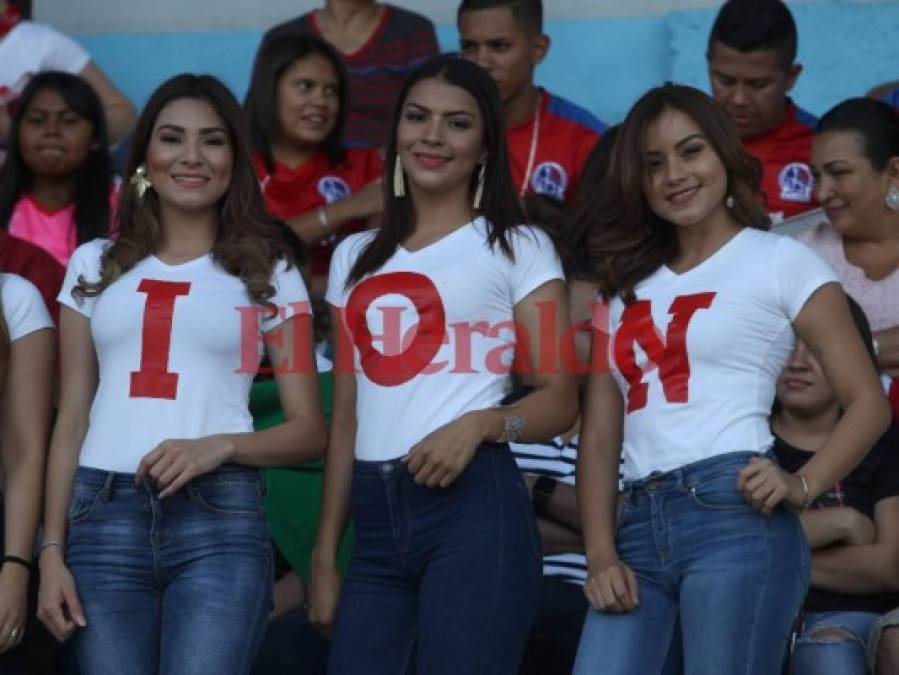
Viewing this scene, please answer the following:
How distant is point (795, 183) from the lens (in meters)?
5.70

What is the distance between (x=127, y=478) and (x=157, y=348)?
11.3 inches

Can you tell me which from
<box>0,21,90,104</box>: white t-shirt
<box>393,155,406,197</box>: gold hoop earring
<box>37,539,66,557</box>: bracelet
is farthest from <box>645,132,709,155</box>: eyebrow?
<box>0,21,90,104</box>: white t-shirt

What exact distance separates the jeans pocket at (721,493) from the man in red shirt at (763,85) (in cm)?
220

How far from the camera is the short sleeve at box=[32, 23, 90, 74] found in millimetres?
6473

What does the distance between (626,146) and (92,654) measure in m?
1.56

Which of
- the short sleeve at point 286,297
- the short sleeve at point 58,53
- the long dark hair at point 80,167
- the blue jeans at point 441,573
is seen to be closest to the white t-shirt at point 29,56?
the short sleeve at point 58,53

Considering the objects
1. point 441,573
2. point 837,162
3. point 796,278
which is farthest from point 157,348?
point 837,162

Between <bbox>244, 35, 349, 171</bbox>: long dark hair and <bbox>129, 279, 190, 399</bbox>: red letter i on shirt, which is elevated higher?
<bbox>244, 35, 349, 171</bbox>: long dark hair

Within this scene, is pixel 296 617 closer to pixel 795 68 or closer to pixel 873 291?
pixel 873 291

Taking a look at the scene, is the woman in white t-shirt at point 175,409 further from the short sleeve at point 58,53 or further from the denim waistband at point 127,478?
the short sleeve at point 58,53

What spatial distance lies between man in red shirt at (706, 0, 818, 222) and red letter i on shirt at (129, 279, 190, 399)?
7.86 feet

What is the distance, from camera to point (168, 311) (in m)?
3.89

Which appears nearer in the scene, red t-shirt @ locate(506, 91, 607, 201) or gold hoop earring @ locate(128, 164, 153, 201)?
gold hoop earring @ locate(128, 164, 153, 201)

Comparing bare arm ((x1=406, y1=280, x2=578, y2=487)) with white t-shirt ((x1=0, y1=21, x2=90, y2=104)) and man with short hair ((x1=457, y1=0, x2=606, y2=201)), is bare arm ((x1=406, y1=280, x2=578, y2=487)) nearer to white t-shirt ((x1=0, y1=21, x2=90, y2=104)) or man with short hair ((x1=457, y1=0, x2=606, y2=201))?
man with short hair ((x1=457, y1=0, x2=606, y2=201))
